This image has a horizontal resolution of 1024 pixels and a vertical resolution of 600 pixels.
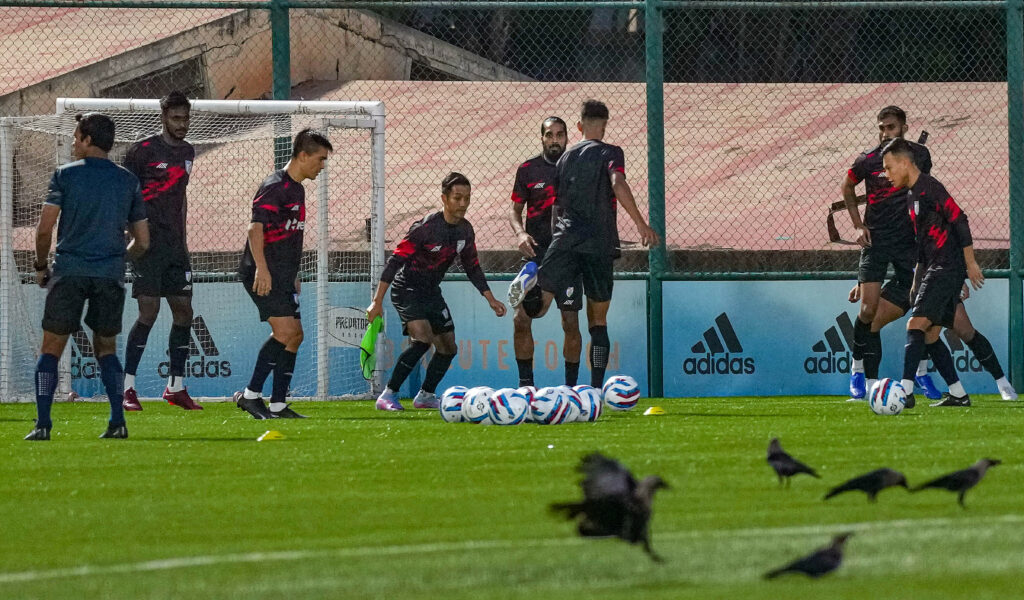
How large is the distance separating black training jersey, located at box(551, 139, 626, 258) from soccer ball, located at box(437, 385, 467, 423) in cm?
158

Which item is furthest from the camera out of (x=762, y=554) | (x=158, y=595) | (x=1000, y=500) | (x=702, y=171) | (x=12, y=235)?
(x=702, y=171)

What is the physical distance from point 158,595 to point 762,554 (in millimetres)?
1556

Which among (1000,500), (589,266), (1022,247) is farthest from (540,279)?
(1000,500)

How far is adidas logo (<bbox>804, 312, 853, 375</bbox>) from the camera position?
1298 cm

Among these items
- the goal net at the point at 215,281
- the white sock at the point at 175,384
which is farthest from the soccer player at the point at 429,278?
the goal net at the point at 215,281

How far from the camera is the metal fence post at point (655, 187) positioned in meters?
13.0

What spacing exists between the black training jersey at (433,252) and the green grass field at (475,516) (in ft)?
8.33

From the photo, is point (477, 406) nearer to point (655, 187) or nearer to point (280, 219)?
point (280, 219)

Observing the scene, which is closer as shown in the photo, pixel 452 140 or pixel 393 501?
pixel 393 501

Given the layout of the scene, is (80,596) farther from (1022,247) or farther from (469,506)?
(1022,247)

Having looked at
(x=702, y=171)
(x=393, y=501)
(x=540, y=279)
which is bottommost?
(x=393, y=501)

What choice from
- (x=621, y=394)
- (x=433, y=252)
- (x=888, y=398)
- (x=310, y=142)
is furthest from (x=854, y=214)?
(x=310, y=142)

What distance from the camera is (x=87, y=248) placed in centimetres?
822

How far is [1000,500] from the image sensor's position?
521 centimetres
